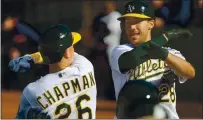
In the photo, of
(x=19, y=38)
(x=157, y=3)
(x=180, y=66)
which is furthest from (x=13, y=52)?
(x=180, y=66)

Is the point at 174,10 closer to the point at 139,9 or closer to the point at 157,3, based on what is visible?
the point at 157,3

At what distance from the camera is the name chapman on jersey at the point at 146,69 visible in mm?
4586

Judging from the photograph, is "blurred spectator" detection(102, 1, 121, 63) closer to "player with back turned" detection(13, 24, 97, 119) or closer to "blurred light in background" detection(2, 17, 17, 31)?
"player with back turned" detection(13, 24, 97, 119)

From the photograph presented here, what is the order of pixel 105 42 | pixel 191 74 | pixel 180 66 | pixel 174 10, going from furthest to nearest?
pixel 105 42 → pixel 174 10 → pixel 191 74 → pixel 180 66

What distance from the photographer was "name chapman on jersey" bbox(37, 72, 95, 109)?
4691 mm

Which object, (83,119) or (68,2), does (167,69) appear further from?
(68,2)

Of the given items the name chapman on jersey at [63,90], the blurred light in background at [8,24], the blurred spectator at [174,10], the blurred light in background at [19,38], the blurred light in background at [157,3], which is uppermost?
the blurred light in background at [157,3]

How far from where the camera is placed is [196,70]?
492 cm

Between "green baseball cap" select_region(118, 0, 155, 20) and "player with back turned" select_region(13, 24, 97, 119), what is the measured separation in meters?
0.39

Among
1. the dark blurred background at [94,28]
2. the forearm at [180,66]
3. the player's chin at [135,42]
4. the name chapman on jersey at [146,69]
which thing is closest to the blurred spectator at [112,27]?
the dark blurred background at [94,28]

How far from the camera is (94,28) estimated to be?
4.93m

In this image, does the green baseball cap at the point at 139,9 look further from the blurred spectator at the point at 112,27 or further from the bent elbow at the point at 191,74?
the bent elbow at the point at 191,74

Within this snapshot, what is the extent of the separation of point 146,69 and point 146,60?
0.23 ft

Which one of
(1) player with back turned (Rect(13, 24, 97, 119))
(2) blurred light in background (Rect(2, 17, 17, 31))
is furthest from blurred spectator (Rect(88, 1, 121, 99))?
(2) blurred light in background (Rect(2, 17, 17, 31))
